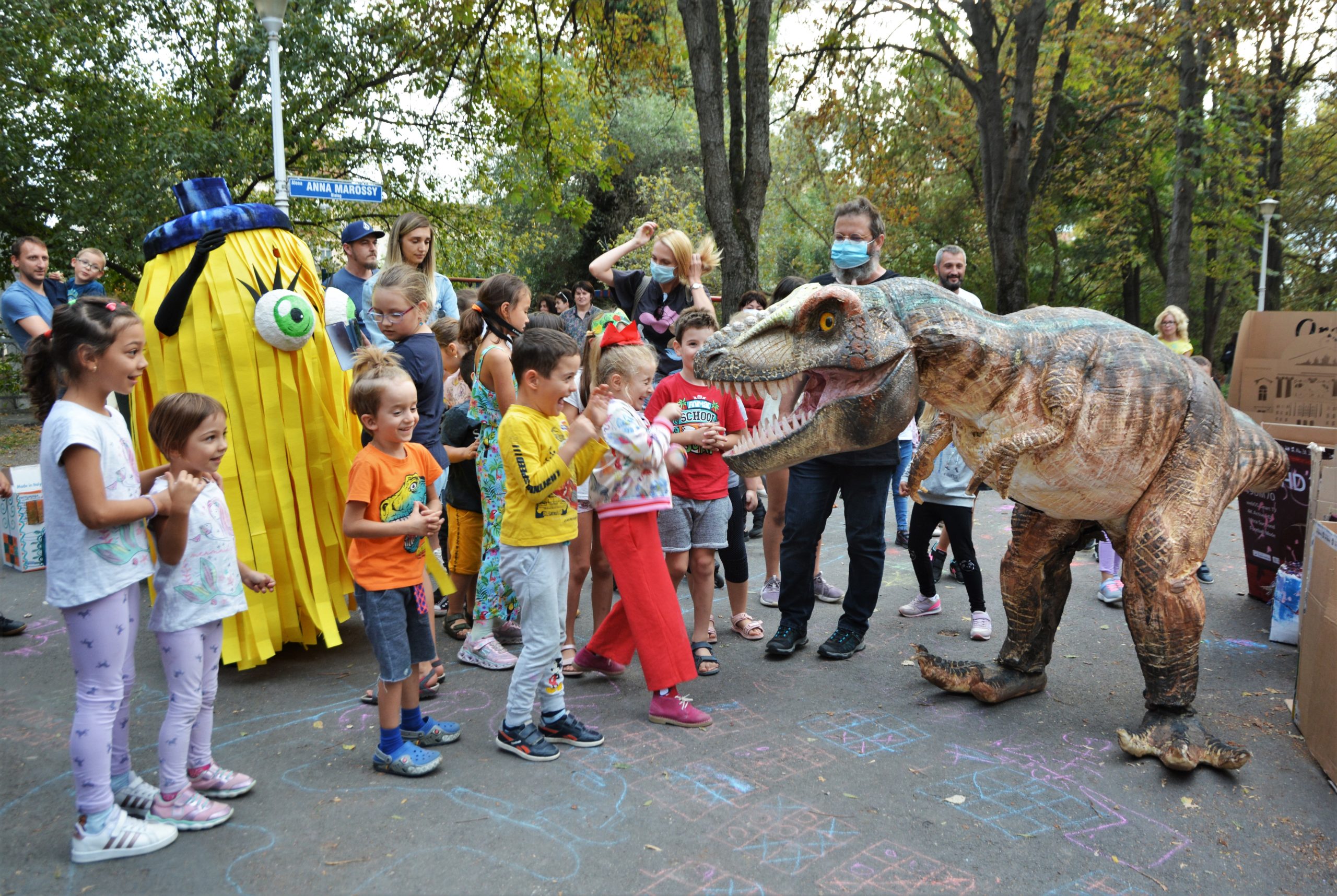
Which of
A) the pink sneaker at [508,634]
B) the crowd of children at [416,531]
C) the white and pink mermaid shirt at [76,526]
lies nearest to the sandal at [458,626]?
the crowd of children at [416,531]

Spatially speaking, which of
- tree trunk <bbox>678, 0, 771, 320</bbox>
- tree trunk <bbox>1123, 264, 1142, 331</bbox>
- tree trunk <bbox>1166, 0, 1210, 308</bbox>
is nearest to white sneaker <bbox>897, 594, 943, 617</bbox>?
tree trunk <bbox>678, 0, 771, 320</bbox>

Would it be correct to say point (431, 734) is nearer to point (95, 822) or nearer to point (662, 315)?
point (95, 822)

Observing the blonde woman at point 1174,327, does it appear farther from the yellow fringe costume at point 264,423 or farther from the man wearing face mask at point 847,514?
the yellow fringe costume at point 264,423

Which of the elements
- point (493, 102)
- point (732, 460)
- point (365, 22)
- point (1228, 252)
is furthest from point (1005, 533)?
point (1228, 252)

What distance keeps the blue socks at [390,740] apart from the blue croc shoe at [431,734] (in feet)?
0.34

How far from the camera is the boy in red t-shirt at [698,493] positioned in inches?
157

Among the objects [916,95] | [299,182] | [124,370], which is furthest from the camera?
[916,95]

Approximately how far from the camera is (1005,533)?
22.5 feet

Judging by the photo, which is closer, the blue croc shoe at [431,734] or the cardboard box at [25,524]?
the blue croc shoe at [431,734]

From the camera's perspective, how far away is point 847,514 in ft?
13.8

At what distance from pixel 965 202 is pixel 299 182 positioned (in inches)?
786

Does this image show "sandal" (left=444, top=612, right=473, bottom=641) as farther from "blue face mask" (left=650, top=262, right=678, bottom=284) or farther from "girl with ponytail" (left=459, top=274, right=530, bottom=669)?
"blue face mask" (left=650, top=262, right=678, bottom=284)

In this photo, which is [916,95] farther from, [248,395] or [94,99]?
→ [248,395]

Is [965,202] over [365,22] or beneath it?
beneath
